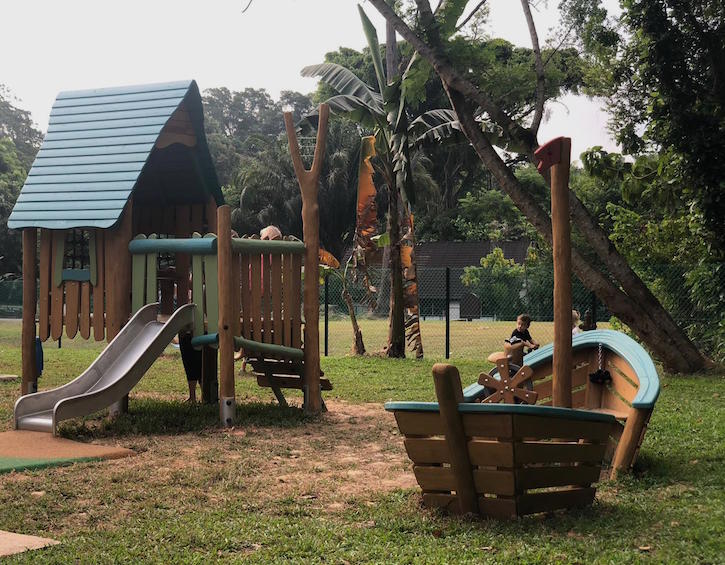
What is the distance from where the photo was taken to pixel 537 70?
1517cm

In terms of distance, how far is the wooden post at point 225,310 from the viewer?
977 cm

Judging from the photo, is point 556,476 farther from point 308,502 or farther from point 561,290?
point 308,502

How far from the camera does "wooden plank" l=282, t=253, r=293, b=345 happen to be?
425 inches

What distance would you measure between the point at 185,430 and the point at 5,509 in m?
3.42

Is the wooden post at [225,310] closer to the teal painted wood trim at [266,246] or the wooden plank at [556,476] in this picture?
the teal painted wood trim at [266,246]

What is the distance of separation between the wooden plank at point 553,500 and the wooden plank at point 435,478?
45cm

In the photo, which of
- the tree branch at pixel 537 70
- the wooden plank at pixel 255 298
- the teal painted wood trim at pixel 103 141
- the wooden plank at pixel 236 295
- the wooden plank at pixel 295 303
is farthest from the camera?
the tree branch at pixel 537 70

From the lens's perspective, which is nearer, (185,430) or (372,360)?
(185,430)

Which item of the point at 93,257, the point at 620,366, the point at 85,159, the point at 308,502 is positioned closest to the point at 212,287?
the point at 93,257

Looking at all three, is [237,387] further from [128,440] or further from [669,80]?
[669,80]

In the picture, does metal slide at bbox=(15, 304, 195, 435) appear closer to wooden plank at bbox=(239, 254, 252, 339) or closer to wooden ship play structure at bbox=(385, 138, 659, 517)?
wooden plank at bbox=(239, 254, 252, 339)

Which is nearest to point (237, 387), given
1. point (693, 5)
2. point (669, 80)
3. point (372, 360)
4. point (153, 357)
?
point (153, 357)

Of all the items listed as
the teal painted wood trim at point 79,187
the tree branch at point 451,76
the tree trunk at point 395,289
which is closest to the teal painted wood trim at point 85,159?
the teal painted wood trim at point 79,187

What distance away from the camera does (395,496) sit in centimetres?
654
